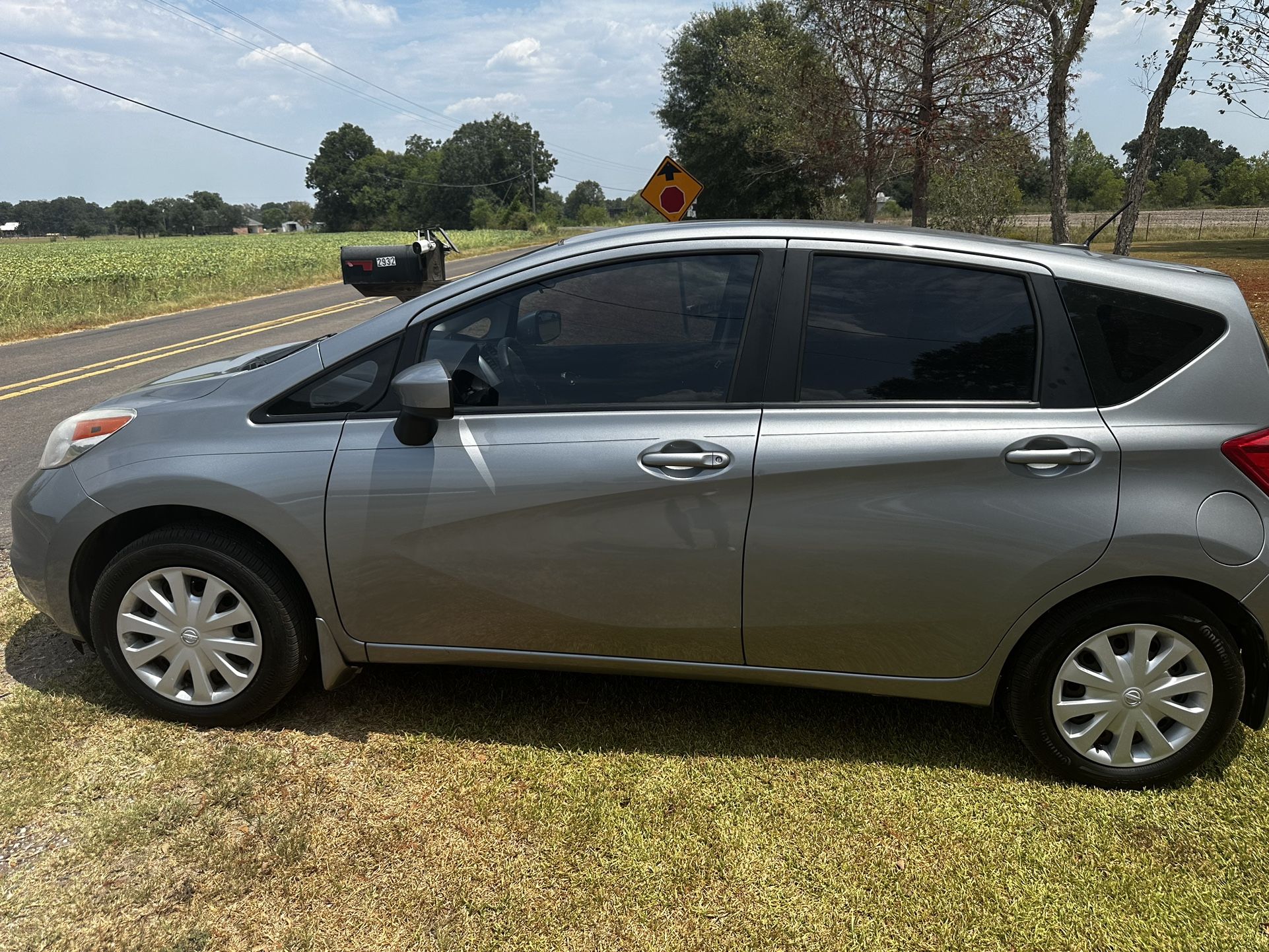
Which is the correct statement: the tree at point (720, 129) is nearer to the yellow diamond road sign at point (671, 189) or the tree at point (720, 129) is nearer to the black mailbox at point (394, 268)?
the yellow diamond road sign at point (671, 189)

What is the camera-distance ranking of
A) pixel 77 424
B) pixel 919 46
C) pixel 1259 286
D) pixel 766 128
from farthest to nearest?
pixel 766 128, pixel 1259 286, pixel 919 46, pixel 77 424

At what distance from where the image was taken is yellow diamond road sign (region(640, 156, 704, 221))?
12.8 metres

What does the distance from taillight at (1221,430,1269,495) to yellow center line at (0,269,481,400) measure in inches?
328

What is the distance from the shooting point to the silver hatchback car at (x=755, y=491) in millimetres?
2656

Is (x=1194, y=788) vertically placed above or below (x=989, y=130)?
below

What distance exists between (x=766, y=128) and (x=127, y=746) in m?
23.6

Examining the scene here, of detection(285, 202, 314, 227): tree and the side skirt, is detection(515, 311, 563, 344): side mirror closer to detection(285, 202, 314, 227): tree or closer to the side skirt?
the side skirt

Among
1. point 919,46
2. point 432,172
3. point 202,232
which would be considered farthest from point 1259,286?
point 202,232

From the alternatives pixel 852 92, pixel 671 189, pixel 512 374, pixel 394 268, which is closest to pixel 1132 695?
pixel 512 374

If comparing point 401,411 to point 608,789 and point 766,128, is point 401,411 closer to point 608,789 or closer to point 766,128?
point 608,789

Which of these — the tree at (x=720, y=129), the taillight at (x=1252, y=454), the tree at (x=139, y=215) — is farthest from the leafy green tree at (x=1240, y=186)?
the tree at (x=139, y=215)

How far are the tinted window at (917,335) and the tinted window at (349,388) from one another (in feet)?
4.48

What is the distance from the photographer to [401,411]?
2918 mm

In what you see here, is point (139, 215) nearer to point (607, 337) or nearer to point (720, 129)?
point (720, 129)
